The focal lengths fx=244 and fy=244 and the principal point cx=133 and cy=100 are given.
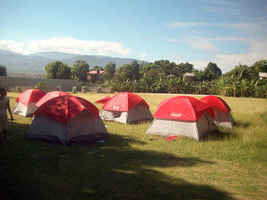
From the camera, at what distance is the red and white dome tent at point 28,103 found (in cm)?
1401

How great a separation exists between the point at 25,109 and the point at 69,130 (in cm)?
728

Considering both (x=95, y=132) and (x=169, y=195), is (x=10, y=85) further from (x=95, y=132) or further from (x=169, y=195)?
(x=169, y=195)

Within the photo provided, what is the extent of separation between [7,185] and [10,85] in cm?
3833

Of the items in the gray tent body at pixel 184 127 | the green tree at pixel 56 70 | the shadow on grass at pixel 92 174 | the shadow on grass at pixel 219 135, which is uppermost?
the green tree at pixel 56 70

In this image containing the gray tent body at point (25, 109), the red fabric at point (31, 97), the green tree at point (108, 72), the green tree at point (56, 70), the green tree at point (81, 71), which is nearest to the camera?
the gray tent body at point (25, 109)

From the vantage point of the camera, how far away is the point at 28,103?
14.0m

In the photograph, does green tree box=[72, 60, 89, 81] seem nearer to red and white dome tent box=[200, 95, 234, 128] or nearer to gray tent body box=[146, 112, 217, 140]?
red and white dome tent box=[200, 95, 234, 128]

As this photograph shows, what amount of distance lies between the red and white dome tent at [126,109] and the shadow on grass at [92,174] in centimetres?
431

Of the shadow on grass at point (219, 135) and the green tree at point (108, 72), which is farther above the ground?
the green tree at point (108, 72)

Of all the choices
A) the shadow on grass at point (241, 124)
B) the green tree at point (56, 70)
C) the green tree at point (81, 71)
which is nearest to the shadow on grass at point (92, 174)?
the shadow on grass at point (241, 124)

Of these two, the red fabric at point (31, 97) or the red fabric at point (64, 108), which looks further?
the red fabric at point (31, 97)

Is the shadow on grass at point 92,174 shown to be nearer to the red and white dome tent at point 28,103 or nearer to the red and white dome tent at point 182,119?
the red and white dome tent at point 182,119

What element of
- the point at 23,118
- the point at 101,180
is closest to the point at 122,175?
the point at 101,180

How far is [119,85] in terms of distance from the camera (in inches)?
1641
